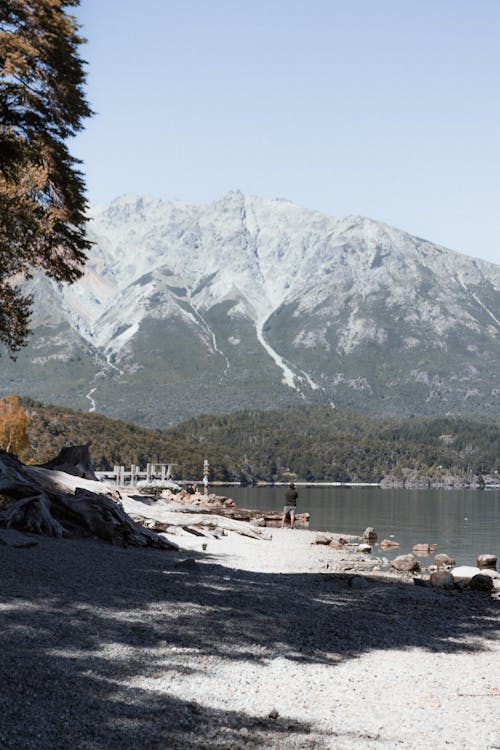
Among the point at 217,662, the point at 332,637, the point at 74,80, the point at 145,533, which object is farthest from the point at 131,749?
the point at 74,80

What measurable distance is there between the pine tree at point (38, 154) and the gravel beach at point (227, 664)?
569 inches

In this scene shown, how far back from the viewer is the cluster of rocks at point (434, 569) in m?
21.2

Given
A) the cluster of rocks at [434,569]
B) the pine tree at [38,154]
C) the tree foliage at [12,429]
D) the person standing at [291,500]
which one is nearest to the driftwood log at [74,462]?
the pine tree at [38,154]

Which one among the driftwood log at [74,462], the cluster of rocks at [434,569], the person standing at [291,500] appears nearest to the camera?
the cluster of rocks at [434,569]

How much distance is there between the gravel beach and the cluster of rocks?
3.95 meters

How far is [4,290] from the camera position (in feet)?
97.3

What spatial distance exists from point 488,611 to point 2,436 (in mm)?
99761

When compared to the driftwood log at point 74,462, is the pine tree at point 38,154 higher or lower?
higher

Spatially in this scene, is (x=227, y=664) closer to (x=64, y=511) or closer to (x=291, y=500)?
(x=64, y=511)

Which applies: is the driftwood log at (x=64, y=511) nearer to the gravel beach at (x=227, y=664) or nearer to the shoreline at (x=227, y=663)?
the shoreline at (x=227, y=663)

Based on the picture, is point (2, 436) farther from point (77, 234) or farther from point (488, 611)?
point (488, 611)

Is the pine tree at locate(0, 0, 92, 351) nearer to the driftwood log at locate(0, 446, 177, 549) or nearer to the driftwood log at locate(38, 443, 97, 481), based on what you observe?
the driftwood log at locate(38, 443, 97, 481)

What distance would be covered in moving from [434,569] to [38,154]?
73.8 feet

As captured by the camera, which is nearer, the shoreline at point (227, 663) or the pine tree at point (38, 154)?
the shoreline at point (227, 663)
